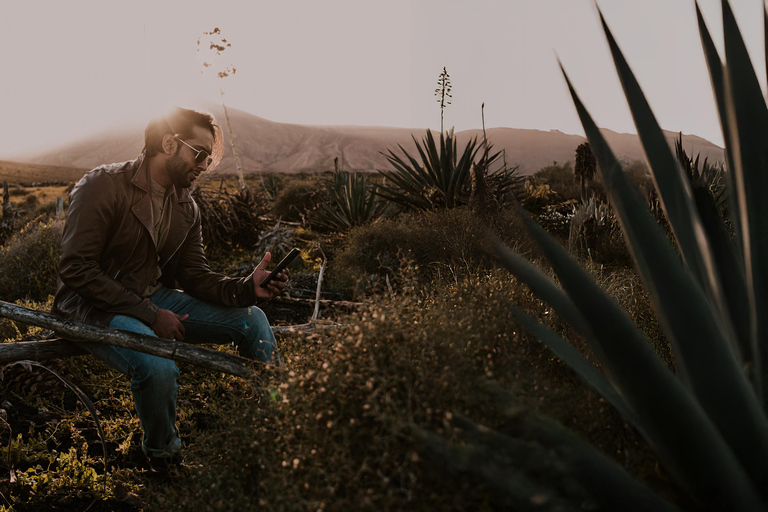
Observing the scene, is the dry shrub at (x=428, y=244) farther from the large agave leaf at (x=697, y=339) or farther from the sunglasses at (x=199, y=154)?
the large agave leaf at (x=697, y=339)

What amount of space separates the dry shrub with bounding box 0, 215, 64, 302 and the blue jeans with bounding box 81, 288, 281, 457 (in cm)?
497

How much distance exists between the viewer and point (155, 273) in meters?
2.86

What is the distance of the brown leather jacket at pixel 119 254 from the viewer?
2365mm

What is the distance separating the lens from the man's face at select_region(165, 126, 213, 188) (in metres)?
2.72

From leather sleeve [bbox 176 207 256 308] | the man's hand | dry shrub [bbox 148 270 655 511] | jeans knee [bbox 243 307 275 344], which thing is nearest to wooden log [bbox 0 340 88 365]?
leather sleeve [bbox 176 207 256 308]

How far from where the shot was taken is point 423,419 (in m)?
1.00

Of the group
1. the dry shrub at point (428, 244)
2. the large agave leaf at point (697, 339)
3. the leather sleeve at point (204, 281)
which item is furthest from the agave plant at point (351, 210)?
the large agave leaf at point (697, 339)

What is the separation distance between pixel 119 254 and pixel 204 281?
0.54 metres

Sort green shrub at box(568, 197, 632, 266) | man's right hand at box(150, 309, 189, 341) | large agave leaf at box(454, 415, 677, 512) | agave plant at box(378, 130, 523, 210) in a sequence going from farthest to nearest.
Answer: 1. agave plant at box(378, 130, 523, 210)
2. green shrub at box(568, 197, 632, 266)
3. man's right hand at box(150, 309, 189, 341)
4. large agave leaf at box(454, 415, 677, 512)

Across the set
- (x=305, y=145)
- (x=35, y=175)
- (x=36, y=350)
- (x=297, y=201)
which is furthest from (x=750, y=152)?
(x=305, y=145)

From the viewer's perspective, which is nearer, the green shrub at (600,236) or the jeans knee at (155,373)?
the jeans knee at (155,373)

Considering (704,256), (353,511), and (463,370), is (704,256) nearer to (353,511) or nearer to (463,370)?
(463,370)

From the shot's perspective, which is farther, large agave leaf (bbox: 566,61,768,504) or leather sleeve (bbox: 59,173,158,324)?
leather sleeve (bbox: 59,173,158,324)

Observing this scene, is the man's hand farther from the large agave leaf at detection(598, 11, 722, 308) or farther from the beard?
the large agave leaf at detection(598, 11, 722, 308)
